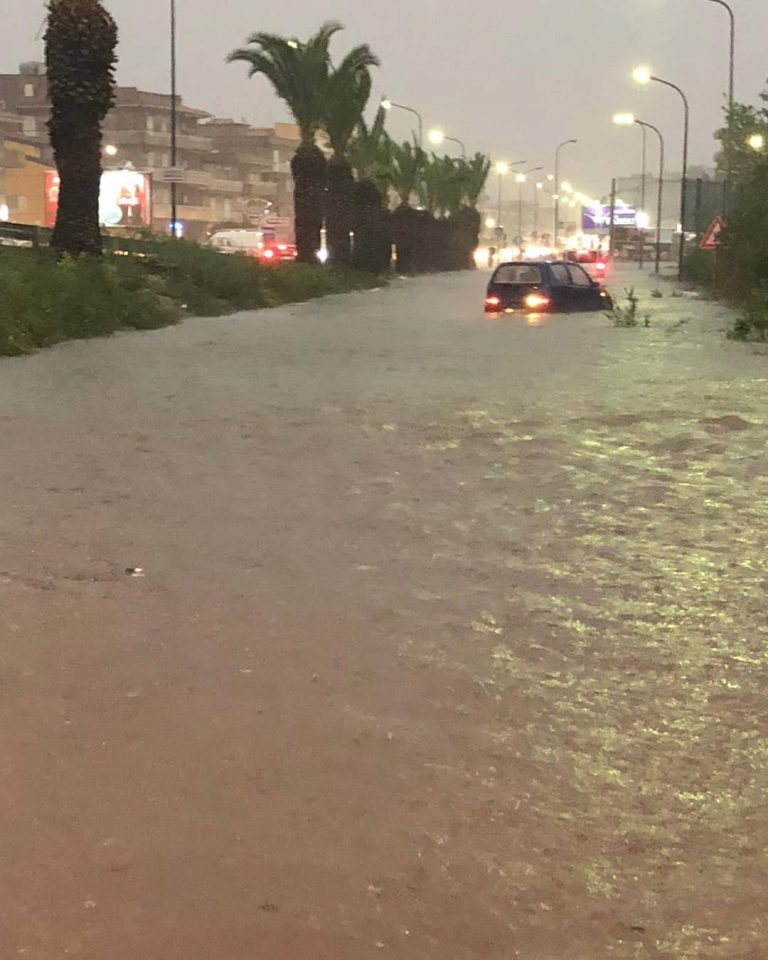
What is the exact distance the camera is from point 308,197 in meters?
43.8

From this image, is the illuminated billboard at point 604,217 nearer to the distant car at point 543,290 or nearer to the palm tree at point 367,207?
the palm tree at point 367,207

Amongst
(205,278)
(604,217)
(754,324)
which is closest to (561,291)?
(754,324)

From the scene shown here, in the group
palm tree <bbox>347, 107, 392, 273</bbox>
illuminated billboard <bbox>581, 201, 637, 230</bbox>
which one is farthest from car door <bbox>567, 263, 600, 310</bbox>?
illuminated billboard <bbox>581, 201, 637, 230</bbox>

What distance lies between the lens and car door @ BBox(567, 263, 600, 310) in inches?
1087

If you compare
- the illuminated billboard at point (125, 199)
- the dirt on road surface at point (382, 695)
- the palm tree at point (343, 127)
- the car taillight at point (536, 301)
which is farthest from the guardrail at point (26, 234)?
the illuminated billboard at point (125, 199)

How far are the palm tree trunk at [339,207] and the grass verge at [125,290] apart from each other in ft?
29.1

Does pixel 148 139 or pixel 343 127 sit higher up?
pixel 148 139

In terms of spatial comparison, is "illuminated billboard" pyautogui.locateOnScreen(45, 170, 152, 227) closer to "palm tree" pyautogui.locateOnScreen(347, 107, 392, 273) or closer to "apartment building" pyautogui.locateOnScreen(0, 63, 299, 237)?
"palm tree" pyautogui.locateOnScreen(347, 107, 392, 273)

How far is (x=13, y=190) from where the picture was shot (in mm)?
88750

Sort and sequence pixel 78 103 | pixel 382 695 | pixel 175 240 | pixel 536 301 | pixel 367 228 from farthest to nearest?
pixel 367 228 → pixel 175 240 → pixel 536 301 → pixel 78 103 → pixel 382 695

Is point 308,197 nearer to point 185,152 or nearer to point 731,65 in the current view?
point 731,65

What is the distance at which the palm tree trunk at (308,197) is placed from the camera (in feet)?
142

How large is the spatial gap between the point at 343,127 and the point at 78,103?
21079mm

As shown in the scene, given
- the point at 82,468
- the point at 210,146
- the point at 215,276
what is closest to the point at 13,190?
the point at 210,146
